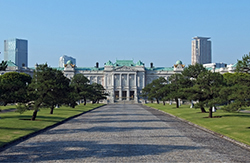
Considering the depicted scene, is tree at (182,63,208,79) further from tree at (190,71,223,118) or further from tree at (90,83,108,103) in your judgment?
tree at (90,83,108,103)

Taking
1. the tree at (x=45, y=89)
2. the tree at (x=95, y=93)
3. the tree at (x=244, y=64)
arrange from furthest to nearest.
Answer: the tree at (x=95, y=93) → the tree at (x=45, y=89) → the tree at (x=244, y=64)

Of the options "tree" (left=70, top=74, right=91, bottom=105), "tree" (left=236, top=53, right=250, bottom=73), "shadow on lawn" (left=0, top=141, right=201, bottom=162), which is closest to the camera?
"shadow on lawn" (left=0, top=141, right=201, bottom=162)

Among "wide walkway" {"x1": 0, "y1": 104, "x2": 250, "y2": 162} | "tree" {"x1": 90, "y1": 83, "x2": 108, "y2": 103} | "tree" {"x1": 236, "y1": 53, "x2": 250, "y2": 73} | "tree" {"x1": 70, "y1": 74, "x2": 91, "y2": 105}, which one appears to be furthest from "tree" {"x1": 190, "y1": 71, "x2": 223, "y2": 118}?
"tree" {"x1": 90, "y1": 83, "x2": 108, "y2": 103}

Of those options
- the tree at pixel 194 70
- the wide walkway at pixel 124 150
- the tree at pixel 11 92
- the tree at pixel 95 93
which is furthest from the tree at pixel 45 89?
the tree at pixel 95 93

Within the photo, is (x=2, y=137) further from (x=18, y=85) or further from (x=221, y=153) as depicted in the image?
(x=221, y=153)

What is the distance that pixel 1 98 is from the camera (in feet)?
101

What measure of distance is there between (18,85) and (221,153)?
779 inches

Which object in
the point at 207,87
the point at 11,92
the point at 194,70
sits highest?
the point at 194,70

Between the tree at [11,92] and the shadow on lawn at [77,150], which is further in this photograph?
the tree at [11,92]

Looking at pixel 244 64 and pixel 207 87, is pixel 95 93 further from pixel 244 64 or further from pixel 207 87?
pixel 244 64

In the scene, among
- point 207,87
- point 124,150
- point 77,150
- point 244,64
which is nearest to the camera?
point 124,150

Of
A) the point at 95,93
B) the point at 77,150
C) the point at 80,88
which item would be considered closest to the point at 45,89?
the point at 77,150

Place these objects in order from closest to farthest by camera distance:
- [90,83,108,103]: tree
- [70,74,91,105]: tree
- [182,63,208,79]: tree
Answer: [182,63,208,79]: tree, [70,74,91,105]: tree, [90,83,108,103]: tree

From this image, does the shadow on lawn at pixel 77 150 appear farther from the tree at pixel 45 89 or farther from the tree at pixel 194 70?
the tree at pixel 194 70
